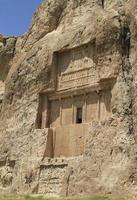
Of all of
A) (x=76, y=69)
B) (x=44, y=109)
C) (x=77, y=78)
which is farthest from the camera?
(x=44, y=109)

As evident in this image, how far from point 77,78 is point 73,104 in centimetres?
126

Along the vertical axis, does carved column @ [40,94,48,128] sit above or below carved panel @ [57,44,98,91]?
below

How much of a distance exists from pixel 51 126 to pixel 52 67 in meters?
2.90

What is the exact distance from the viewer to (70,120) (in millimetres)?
23156

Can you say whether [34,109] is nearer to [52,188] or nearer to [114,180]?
[52,188]

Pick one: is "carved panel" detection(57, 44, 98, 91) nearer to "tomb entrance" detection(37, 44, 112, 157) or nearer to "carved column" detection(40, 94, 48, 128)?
"tomb entrance" detection(37, 44, 112, 157)

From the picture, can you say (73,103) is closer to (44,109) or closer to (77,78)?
(77,78)

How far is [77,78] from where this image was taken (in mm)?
22969

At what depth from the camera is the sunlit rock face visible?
1984cm

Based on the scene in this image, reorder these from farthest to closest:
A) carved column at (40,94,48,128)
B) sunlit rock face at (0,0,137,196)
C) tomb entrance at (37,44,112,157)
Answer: carved column at (40,94,48,128) < tomb entrance at (37,44,112,157) < sunlit rock face at (0,0,137,196)

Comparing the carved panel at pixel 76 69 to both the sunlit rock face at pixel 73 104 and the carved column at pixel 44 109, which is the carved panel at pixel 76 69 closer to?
the sunlit rock face at pixel 73 104

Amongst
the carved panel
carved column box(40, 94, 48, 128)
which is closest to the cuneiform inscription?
the carved panel

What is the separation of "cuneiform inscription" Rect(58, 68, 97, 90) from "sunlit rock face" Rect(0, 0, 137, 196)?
48mm

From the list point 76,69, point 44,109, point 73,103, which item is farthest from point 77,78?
point 44,109
